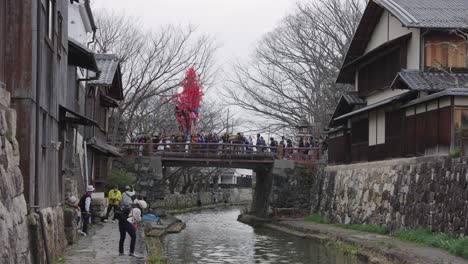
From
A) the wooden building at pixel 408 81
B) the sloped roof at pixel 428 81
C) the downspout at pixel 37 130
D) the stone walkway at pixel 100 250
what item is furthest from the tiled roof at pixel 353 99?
the downspout at pixel 37 130

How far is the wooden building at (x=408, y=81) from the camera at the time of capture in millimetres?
23797

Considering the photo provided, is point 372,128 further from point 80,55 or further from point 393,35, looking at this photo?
point 80,55

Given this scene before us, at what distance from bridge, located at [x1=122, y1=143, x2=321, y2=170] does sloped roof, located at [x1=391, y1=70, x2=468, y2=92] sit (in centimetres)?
1773

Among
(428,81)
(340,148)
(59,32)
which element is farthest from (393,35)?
(59,32)

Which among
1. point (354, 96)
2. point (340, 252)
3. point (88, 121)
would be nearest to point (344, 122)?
point (354, 96)

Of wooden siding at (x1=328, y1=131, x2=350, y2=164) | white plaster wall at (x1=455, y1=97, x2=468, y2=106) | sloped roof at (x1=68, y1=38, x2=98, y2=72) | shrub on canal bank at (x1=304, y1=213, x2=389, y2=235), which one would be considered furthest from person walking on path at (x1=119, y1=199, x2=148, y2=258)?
wooden siding at (x1=328, y1=131, x2=350, y2=164)

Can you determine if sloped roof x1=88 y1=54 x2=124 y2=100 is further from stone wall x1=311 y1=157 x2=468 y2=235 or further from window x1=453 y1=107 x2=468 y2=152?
window x1=453 y1=107 x2=468 y2=152

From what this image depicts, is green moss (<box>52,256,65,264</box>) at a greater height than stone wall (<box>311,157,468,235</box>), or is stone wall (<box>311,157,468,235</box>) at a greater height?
stone wall (<box>311,157,468,235</box>)

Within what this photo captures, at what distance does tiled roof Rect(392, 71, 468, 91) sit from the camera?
25.5 m

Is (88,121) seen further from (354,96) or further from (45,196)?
(354,96)

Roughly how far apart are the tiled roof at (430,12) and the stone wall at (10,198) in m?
18.8

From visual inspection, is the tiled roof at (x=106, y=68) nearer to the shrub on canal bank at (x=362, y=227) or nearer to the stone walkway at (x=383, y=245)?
the stone walkway at (x=383, y=245)

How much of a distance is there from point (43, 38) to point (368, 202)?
20.0 m

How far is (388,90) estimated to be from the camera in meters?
30.3
